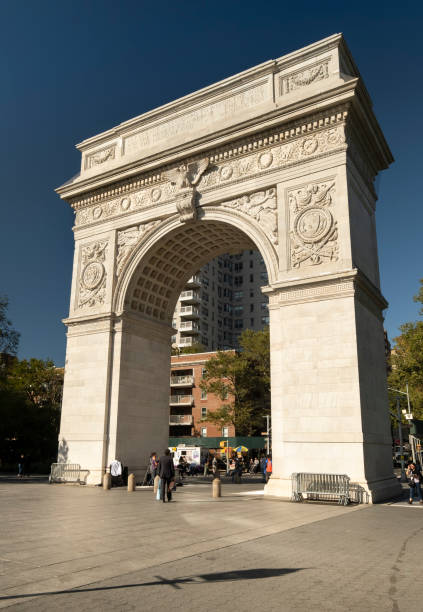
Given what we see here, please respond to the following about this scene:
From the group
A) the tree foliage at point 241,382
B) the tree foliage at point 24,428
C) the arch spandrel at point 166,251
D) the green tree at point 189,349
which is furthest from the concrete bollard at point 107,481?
the green tree at point 189,349

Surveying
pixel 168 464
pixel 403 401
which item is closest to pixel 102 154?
pixel 168 464

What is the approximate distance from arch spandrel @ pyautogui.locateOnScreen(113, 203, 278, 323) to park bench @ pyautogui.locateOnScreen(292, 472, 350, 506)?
36.7 ft

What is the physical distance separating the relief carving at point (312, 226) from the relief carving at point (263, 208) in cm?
91

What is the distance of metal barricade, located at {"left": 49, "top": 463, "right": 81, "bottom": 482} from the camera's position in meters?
25.1

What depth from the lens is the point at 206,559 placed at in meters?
8.27

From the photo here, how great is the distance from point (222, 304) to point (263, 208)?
6350 centimetres

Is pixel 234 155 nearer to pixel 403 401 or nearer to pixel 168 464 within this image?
pixel 168 464

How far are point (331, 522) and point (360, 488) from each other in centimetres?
519

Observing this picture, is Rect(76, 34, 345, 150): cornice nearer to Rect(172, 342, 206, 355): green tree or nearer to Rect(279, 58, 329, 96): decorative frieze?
Rect(279, 58, 329, 96): decorative frieze

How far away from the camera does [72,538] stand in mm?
9883

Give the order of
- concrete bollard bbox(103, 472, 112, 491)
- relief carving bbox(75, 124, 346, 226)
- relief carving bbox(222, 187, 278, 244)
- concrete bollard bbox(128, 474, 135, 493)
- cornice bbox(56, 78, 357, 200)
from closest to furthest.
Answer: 1. concrete bollard bbox(128, 474, 135, 493)
2. cornice bbox(56, 78, 357, 200)
3. relief carving bbox(75, 124, 346, 226)
4. concrete bollard bbox(103, 472, 112, 491)
5. relief carving bbox(222, 187, 278, 244)

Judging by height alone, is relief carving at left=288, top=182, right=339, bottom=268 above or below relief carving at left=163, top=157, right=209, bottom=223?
below

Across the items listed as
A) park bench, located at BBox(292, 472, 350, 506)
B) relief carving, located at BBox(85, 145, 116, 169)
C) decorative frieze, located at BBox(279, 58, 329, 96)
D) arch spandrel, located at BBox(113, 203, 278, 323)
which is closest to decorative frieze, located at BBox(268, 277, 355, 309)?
arch spandrel, located at BBox(113, 203, 278, 323)

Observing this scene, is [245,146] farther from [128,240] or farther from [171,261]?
A: [128,240]
